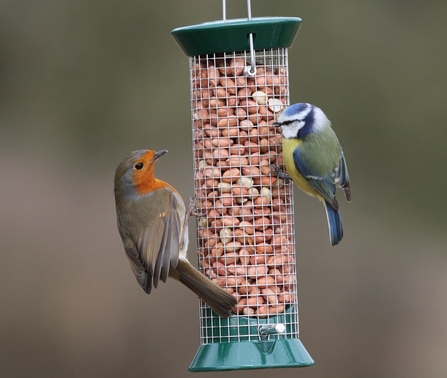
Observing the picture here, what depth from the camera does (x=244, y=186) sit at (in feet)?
20.1

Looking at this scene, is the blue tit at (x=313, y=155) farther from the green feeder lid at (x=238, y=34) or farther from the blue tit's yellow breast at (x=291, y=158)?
the green feeder lid at (x=238, y=34)

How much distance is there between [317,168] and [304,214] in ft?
17.9

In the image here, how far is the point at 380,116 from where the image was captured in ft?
41.5

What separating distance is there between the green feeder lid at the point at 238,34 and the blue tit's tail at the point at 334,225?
1.16 metres

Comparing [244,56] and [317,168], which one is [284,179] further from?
[244,56]

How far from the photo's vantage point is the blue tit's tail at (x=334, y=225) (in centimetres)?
632

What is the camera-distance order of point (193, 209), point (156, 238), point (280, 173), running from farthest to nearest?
point (156, 238) < point (193, 209) < point (280, 173)

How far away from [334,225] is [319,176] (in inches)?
15.1

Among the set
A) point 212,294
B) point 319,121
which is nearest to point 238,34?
point 319,121

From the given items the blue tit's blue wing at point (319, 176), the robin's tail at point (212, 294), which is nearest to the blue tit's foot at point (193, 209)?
the robin's tail at point (212, 294)

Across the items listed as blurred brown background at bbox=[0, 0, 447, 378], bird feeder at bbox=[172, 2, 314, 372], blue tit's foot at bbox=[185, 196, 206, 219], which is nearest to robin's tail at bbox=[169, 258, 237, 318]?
bird feeder at bbox=[172, 2, 314, 372]

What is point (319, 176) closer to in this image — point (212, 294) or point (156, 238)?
point (212, 294)

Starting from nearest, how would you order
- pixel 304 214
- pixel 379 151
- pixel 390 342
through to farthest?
pixel 390 342 < pixel 304 214 < pixel 379 151

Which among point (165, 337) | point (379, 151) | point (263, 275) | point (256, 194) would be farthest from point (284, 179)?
point (379, 151)
